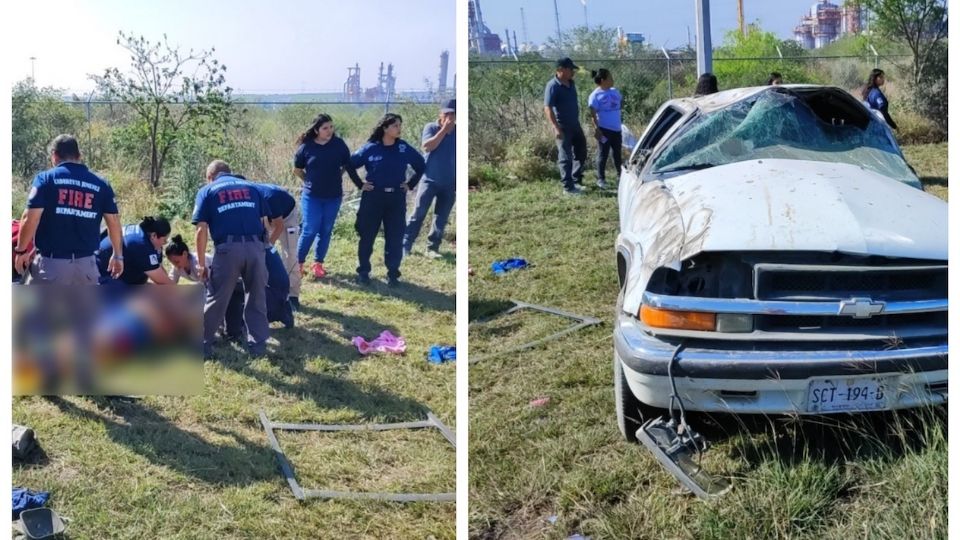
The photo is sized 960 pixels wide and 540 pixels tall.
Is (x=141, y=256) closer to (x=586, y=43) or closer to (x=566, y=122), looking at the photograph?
(x=566, y=122)

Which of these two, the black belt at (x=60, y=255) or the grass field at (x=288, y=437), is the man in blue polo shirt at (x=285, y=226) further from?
the black belt at (x=60, y=255)

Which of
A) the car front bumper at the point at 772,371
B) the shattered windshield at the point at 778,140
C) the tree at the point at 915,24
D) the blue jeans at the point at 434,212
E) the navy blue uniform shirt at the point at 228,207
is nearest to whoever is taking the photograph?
the car front bumper at the point at 772,371

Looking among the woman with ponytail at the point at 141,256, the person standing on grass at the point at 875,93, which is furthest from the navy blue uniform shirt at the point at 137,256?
the person standing on grass at the point at 875,93

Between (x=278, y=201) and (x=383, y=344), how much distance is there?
3.81 feet

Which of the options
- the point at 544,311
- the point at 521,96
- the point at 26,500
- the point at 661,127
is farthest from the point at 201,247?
the point at 521,96

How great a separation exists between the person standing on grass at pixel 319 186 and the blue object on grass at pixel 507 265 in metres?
1.71

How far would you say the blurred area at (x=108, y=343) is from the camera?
398cm

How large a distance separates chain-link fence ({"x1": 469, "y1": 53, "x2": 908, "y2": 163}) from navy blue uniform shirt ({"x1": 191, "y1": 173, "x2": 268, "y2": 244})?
15.5ft

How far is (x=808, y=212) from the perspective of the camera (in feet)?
10.9

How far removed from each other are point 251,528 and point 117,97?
2.60 metres

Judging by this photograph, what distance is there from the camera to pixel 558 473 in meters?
3.68

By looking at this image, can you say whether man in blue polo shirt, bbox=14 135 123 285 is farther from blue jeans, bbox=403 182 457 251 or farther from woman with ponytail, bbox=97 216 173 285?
blue jeans, bbox=403 182 457 251


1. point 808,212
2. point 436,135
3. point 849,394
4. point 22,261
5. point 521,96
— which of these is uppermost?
point 521,96

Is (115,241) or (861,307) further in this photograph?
(115,241)
